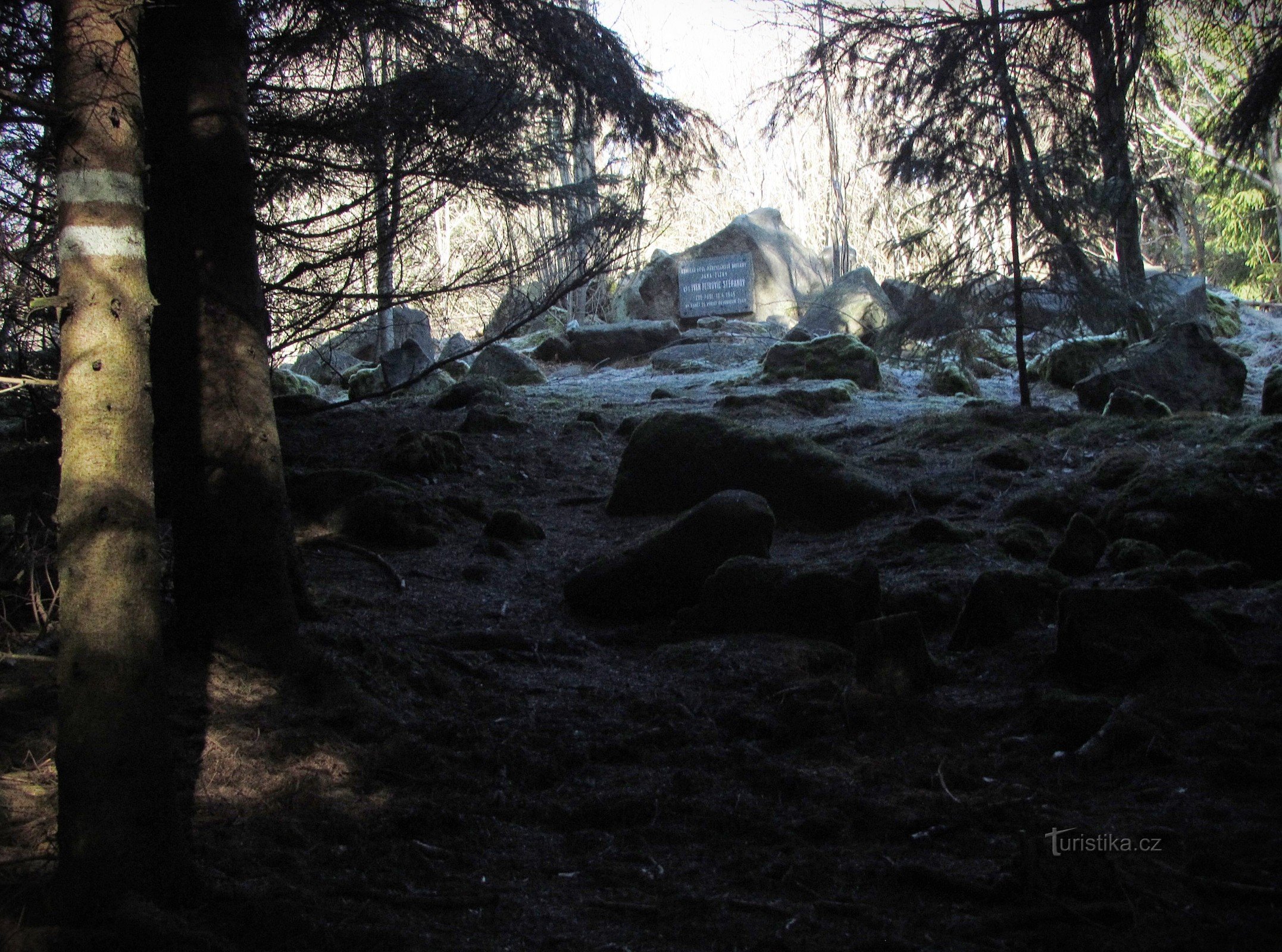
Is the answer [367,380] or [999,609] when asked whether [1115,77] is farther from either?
[367,380]

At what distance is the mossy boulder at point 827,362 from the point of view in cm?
1464

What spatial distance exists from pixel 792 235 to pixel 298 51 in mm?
20387

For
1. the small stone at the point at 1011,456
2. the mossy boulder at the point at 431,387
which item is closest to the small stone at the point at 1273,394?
the small stone at the point at 1011,456

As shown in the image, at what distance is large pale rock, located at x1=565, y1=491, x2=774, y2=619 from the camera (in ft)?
20.7

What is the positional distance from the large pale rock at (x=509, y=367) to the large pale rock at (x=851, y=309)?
523cm

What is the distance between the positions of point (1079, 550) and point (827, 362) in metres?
8.97

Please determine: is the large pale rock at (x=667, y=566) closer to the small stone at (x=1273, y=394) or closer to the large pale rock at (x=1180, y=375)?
the small stone at (x=1273, y=394)

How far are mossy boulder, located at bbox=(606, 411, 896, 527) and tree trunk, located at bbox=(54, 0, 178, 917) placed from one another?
6147mm

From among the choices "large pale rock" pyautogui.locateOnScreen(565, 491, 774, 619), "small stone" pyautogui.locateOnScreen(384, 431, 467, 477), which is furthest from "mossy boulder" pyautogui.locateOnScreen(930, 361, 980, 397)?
"large pale rock" pyautogui.locateOnScreen(565, 491, 774, 619)

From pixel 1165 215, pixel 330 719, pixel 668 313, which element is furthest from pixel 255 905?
pixel 668 313

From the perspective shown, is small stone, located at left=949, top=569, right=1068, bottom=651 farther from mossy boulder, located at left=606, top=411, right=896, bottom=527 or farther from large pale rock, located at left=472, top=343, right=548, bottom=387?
large pale rock, located at left=472, top=343, right=548, bottom=387

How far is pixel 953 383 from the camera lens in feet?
47.3

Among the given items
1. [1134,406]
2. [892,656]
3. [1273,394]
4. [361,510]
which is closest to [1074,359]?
[1134,406]

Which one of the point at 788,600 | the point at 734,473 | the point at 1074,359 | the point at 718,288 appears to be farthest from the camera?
the point at 718,288
